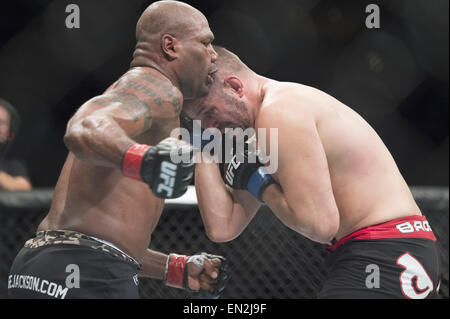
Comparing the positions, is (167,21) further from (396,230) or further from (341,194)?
(396,230)

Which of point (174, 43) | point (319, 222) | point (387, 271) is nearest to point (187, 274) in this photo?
point (319, 222)

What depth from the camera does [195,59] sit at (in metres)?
1.44

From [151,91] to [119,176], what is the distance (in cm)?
22

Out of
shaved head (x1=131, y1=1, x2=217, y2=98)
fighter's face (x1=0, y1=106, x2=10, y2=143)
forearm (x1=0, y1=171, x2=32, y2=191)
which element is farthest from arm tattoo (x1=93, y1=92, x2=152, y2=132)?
forearm (x1=0, y1=171, x2=32, y2=191)

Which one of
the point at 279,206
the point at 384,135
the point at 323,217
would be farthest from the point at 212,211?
the point at 384,135

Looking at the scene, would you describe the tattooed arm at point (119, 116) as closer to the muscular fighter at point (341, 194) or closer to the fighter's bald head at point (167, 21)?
the fighter's bald head at point (167, 21)

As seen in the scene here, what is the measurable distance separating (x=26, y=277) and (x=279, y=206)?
66 cm

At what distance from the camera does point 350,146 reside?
1475 mm

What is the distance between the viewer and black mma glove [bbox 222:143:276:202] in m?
1.52

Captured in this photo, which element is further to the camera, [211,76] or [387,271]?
[211,76]

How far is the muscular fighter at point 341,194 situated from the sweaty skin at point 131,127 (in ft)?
0.85

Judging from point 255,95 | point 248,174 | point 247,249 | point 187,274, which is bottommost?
point 247,249

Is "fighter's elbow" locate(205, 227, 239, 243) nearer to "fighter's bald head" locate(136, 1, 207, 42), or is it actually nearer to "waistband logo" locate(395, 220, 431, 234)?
"waistband logo" locate(395, 220, 431, 234)

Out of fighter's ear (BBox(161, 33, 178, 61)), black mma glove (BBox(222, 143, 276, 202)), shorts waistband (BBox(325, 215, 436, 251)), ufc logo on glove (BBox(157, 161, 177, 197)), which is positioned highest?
fighter's ear (BBox(161, 33, 178, 61))
